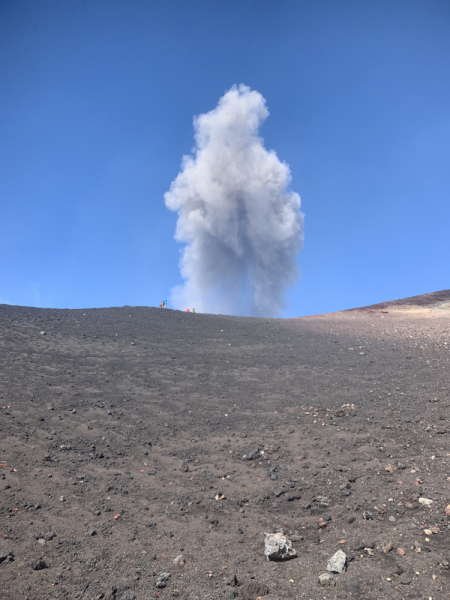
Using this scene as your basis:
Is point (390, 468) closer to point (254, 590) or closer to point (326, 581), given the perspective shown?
point (326, 581)

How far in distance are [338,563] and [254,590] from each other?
0.87 meters

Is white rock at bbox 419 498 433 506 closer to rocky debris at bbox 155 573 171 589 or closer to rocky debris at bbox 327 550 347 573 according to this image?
rocky debris at bbox 327 550 347 573

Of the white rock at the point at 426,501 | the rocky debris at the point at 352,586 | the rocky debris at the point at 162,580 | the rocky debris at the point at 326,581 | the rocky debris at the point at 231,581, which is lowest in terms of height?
the rocky debris at the point at 352,586

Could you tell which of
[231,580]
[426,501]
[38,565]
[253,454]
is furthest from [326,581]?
[38,565]

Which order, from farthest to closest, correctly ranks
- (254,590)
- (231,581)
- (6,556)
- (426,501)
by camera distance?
(426,501) < (6,556) < (231,581) < (254,590)

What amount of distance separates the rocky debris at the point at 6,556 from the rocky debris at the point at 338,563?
338 cm

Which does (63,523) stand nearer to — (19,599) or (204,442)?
(19,599)

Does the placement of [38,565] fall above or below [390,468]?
above

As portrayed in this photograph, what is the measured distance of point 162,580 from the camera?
3.74m

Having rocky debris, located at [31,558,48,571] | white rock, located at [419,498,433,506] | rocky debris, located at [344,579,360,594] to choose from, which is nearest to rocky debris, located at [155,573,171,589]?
rocky debris, located at [31,558,48,571]

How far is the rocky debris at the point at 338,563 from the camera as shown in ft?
12.0

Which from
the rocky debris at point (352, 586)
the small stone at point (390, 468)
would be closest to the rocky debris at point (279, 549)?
the rocky debris at point (352, 586)

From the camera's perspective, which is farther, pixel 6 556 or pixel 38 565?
pixel 6 556

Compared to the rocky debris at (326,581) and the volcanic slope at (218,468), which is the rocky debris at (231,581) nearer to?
the volcanic slope at (218,468)
